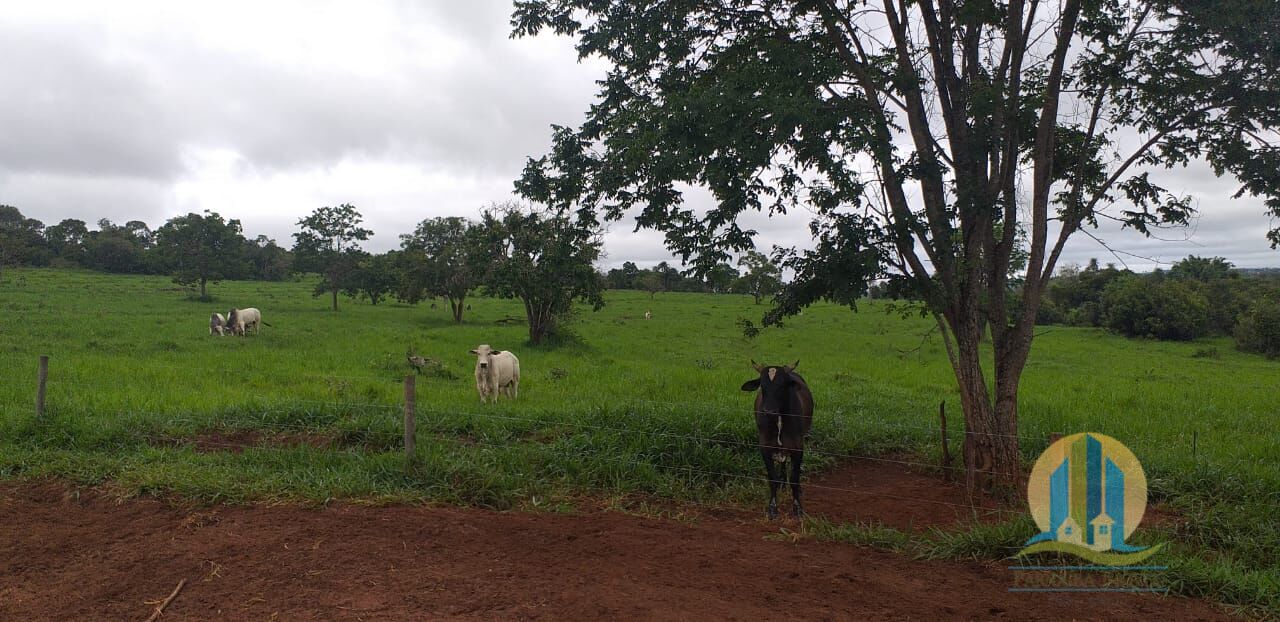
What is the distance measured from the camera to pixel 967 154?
7.06m

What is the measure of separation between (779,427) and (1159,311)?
33452 millimetres

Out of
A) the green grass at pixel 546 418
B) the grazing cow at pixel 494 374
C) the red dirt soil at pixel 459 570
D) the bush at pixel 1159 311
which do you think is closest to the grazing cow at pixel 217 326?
the green grass at pixel 546 418

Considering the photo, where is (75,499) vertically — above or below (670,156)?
below

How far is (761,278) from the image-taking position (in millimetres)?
→ 7637

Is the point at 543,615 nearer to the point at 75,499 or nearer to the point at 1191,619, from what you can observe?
the point at 1191,619

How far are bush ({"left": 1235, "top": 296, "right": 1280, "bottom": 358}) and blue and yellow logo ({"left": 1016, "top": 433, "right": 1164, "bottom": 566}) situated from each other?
28.4 metres

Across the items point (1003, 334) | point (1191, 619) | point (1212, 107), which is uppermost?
point (1212, 107)

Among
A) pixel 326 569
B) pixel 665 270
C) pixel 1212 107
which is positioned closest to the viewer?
pixel 326 569

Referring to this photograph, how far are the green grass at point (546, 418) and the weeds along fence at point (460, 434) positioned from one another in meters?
0.03

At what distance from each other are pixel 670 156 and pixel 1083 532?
4.52 metres

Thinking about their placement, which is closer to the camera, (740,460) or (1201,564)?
(1201,564)

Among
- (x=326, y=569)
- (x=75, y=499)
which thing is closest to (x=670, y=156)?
(x=326, y=569)

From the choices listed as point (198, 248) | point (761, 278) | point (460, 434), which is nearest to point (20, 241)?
point (198, 248)

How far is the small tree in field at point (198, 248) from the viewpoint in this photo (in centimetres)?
3478
